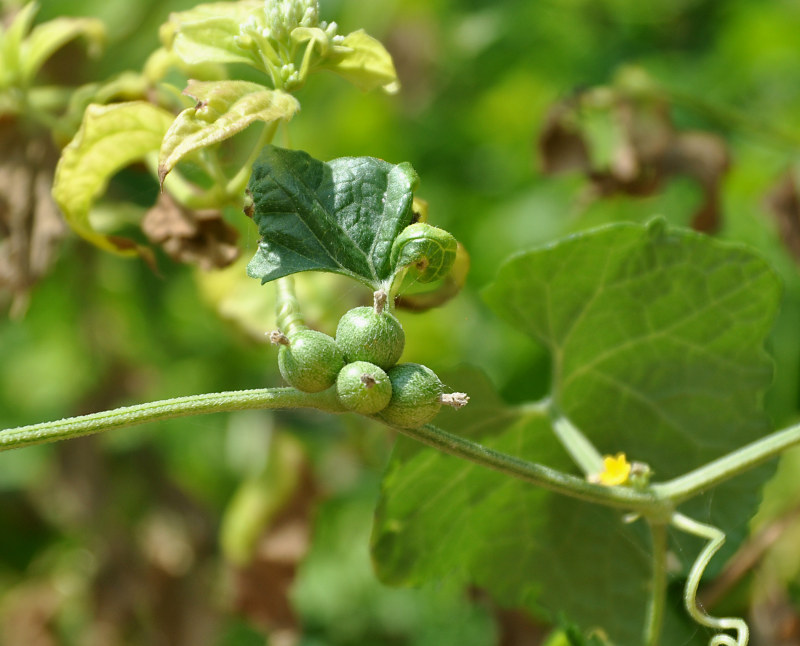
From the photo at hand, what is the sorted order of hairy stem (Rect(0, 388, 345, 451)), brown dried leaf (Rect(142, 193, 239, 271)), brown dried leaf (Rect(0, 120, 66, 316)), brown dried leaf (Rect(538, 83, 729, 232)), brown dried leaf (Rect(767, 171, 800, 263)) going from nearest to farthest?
hairy stem (Rect(0, 388, 345, 451))
brown dried leaf (Rect(142, 193, 239, 271))
brown dried leaf (Rect(0, 120, 66, 316))
brown dried leaf (Rect(538, 83, 729, 232))
brown dried leaf (Rect(767, 171, 800, 263))

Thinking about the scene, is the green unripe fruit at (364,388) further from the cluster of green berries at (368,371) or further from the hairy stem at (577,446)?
the hairy stem at (577,446)

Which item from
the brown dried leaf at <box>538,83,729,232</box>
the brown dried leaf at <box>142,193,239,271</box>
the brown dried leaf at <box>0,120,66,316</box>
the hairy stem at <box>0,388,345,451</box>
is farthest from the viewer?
the brown dried leaf at <box>538,83,729,232</box>

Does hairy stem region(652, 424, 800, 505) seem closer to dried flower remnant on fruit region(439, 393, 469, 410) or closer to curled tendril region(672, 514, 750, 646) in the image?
curled tendril region(672, 514, 750, 646)

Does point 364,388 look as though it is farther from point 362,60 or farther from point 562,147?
point 562,147

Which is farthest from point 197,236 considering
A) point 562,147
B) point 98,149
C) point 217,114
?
point 562,147

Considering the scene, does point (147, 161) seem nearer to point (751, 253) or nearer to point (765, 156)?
point (751, 253)

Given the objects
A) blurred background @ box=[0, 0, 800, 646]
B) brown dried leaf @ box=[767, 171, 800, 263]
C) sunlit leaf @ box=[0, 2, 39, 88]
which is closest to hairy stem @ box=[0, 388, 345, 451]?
sunlit leaf @ box=[0, 2, 39, 88]
